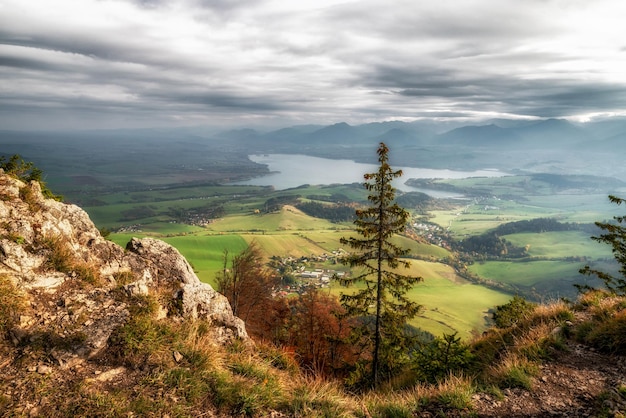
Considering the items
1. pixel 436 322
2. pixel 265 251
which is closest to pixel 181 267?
pixel 436 322

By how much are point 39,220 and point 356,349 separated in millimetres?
21938

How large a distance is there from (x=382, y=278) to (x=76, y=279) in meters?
12.8

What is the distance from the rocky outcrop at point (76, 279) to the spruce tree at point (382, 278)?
7.90 metres

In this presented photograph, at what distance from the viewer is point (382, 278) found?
1630 cm

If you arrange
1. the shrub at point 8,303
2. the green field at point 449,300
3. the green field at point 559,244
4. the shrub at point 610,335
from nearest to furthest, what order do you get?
the shrub at point 8,303
the shrub at point 610,335
the green field at point 449,300
the green field at point 559,244

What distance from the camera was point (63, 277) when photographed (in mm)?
7688

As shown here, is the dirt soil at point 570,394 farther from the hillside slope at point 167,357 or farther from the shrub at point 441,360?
the shrub at point 441,360

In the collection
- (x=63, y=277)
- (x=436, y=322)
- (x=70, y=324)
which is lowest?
(x=436, y=322)

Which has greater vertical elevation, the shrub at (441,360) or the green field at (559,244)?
the shrub at (441,360)

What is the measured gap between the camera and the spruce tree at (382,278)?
593 inches

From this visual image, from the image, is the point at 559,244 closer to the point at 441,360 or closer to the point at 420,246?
the point at 420,246

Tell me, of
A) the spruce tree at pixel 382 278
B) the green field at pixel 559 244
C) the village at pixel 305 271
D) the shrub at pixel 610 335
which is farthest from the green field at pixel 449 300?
the green field at pixel 559 244

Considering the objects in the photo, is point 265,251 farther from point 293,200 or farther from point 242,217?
point 293,200

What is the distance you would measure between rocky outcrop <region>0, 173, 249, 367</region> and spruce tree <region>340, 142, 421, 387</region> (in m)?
7.90
